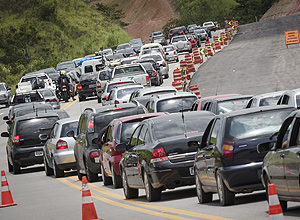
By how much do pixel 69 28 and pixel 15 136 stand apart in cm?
10194

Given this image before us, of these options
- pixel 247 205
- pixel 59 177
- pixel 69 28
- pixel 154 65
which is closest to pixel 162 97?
pixel 59 177

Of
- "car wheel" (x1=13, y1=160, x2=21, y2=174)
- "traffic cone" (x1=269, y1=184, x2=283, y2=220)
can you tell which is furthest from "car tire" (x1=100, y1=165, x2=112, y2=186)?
"traffic cone" (x1=269, y1=184, x2=283, y2=220)

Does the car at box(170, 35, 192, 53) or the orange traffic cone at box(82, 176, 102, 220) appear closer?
the orange traffic cone at box(82, 176, 102, 220)

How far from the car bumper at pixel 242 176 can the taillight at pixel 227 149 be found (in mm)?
165

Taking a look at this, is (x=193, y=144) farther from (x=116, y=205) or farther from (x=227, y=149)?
(x=116, y=205)

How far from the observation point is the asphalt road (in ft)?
33.5

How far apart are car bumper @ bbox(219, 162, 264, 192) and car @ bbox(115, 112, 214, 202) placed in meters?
1.99

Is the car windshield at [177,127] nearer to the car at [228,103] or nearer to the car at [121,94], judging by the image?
the car at [228,103]

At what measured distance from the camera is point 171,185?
12430 mm

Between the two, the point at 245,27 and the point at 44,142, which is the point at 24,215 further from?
the point at 245,27

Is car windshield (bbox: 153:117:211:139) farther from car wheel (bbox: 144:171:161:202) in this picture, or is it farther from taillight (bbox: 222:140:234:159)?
taillight (bbox: 222:140:234:159)

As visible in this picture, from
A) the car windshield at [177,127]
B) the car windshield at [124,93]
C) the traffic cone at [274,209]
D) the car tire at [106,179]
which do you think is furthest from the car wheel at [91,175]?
the car windshield at [124,93]

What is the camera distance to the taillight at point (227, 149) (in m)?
10.5

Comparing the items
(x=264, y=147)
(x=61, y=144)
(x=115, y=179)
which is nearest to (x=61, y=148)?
(x=61, y=144)
